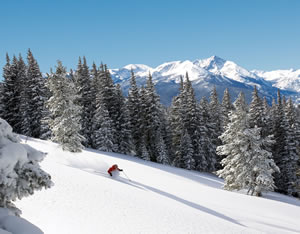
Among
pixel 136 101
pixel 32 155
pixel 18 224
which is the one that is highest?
pixel 136 101

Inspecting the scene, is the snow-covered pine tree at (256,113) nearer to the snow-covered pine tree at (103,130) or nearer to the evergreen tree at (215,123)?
the evergreen tree at (215,123)

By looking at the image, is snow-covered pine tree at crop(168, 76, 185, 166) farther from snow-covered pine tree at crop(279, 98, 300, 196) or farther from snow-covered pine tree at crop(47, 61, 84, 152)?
snow-covered pine tree at crop(47, 61, 84, 152)

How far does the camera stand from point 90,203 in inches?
418

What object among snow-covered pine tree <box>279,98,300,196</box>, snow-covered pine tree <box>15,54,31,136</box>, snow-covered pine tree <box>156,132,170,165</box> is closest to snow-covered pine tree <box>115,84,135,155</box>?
snow-covered pine tree <box>156,132,170,165</box>

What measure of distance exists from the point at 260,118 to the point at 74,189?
34.4 meters

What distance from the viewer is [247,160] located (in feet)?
81.1

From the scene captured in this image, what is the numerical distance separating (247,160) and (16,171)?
23.5m

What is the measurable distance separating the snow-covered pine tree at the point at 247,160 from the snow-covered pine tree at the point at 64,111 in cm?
1496

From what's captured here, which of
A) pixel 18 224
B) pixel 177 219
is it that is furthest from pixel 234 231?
pixel 18 224

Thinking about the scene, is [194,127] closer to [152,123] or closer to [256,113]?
[152,123]

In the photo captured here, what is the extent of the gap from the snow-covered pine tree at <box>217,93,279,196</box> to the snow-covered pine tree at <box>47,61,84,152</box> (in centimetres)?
1496

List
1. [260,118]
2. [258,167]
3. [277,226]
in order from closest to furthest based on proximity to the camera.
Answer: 1. [277,226]
2. [258,167]
3. [260,118]

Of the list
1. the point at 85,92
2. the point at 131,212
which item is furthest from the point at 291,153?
the point at 131,212

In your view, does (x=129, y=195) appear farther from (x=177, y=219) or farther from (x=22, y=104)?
(x=22, y=104)
